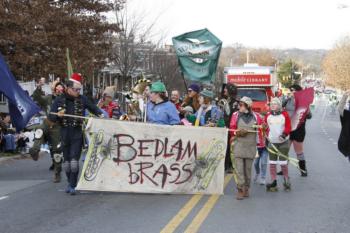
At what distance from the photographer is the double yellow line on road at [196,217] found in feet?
23.7

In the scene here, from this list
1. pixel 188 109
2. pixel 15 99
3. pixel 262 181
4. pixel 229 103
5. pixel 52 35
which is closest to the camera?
pixel 262 181

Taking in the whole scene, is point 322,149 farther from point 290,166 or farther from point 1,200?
point 1,200

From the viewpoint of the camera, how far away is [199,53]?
647 inches

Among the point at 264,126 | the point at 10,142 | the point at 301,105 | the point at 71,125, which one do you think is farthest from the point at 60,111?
the point at 10,142

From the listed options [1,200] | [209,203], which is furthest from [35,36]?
[209,203]

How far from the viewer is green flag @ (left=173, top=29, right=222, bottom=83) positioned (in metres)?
16.3

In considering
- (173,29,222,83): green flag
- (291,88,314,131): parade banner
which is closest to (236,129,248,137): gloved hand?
(291,88,314,131): parade banner

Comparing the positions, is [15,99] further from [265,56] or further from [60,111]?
[265,56]

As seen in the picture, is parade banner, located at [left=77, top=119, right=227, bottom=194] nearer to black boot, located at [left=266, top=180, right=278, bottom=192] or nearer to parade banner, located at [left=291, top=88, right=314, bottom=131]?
black boot, located at [left=266, top=180, right=278, bottom=192]

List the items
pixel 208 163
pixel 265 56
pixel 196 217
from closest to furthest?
1. pixel 196 217
2. pixel 208 163
3. pixel 265 56

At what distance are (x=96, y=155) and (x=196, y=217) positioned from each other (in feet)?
7.91

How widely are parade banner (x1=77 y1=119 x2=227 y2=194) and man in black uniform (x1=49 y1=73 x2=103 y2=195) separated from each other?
309 mm

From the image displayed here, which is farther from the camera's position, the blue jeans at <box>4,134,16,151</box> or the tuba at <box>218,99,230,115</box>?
the blue jeans at <box>4,134,16,151</box>

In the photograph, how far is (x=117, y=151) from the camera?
9.64 meters
